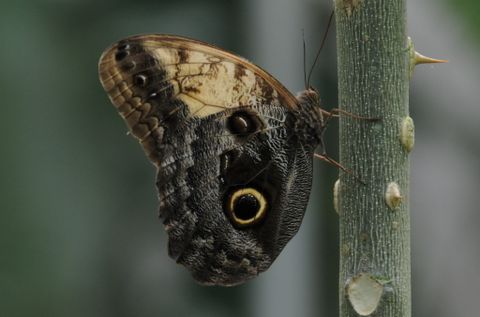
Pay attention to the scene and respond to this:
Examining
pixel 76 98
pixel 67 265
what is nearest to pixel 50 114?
pixel 76 98

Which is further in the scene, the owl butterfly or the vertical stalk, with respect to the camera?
the owl butterfly

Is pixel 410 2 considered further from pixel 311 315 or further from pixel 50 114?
pixel 50 114

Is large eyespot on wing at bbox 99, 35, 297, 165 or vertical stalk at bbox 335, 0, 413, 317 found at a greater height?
large eyespot on wing at bbox 99, 35, 297, 165

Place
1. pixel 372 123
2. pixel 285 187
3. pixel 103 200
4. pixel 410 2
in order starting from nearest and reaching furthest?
pixel 372 123 < pixel 285 187 < pixel 410 2 < pixel 103 200

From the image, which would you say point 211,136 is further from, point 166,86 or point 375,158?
point 375,158

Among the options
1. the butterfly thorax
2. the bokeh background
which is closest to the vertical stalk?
the butterfly thorax

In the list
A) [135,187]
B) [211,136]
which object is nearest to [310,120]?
[211,136]

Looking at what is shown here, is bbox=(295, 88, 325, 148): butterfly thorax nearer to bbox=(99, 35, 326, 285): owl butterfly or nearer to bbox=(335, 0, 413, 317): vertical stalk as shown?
bbox=(99, 35, 326, 285): owl butterfly

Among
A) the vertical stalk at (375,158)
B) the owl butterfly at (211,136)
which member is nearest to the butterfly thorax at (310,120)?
the owl butterfly at (211,136)
